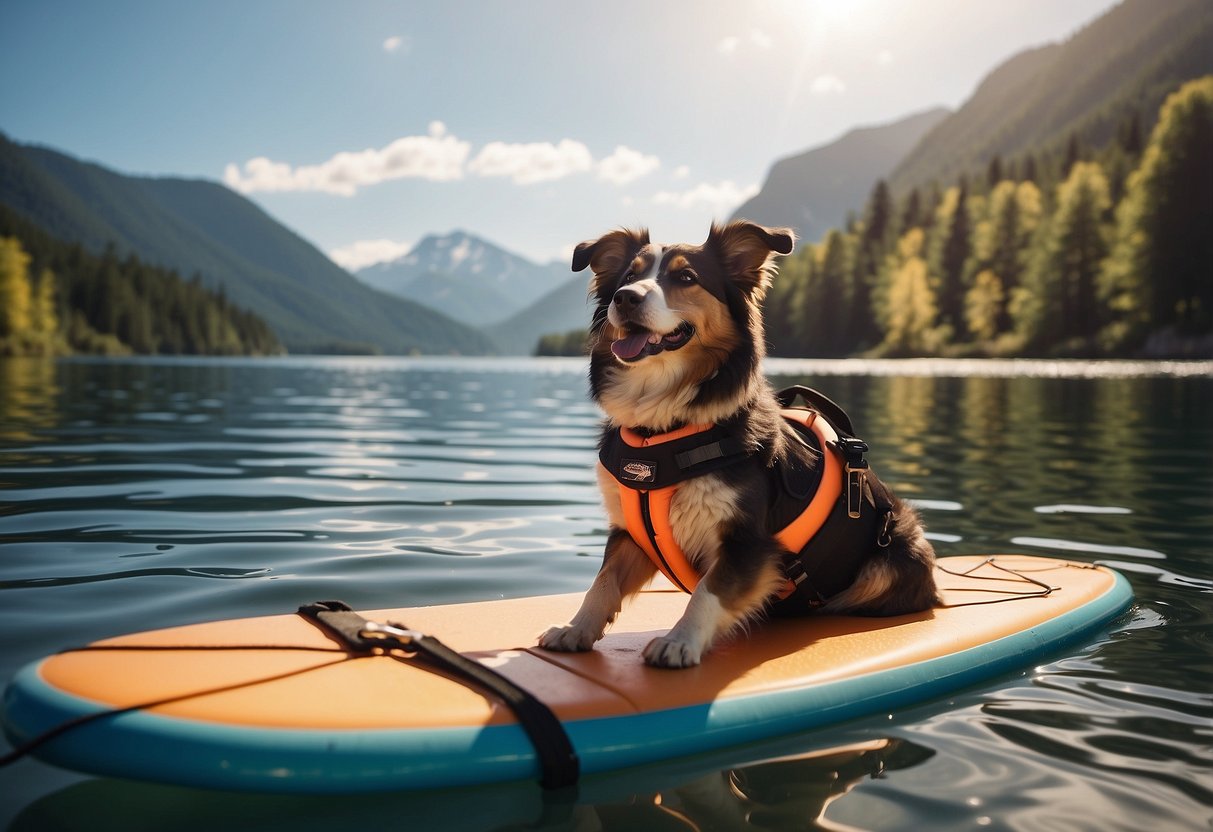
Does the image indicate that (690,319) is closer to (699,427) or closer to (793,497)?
(699,427)

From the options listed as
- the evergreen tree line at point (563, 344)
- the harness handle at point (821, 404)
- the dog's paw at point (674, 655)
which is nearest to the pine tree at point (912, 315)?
the evergreen tree line at point (563, 344)

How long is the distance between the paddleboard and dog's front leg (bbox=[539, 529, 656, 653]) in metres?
0.12

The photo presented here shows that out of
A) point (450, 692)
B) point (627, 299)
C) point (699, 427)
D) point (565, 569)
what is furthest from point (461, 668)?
point (565, 569)

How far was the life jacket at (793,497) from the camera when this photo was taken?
4.32 m

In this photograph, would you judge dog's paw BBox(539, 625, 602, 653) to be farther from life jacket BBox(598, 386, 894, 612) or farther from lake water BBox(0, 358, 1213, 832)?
lake water BBox(0, 358, 1213, 832)

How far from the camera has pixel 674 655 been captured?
13.6ft

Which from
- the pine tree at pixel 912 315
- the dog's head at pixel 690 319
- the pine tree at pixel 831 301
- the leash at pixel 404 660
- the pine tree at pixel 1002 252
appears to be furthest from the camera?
the pine tree at pixel 831 301

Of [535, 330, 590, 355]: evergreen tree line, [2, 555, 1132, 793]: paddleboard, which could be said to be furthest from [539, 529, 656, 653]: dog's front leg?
[535, 330, 590, 355]: evergreen tree line

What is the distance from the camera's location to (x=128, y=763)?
3.07 m

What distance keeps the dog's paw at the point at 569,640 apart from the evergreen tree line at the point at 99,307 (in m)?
77.7

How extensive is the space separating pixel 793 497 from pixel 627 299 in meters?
1.35

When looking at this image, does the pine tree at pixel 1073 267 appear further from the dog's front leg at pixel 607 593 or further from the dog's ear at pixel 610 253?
the dog's front leg at pixel 607 593

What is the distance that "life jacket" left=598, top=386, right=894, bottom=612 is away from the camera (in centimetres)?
432

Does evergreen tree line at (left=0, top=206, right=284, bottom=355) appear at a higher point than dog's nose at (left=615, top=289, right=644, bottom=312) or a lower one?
higher
